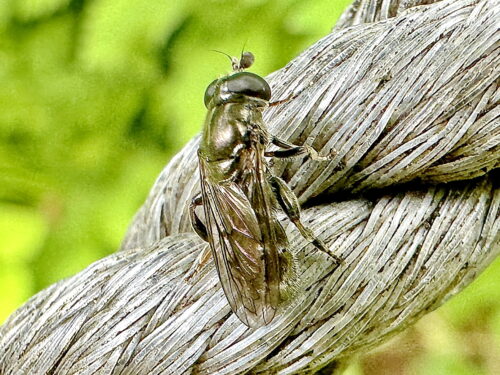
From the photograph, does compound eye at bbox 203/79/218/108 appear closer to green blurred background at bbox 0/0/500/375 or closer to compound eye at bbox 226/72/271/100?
compound eye at bbox 226/72/271/100

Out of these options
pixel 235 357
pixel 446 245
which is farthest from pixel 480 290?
pixel 235 357

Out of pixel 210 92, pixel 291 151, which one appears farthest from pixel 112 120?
pixel 291 151

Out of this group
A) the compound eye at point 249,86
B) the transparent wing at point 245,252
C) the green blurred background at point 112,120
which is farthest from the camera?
the green blurred background at point 112,120

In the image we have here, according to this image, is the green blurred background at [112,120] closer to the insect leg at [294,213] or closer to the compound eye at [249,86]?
the compound eye at [249,86]

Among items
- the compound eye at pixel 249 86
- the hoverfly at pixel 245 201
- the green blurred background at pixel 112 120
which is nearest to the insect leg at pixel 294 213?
the hoverfly at pixel 245 201

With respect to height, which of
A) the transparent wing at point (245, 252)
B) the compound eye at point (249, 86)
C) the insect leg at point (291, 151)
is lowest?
the transparent wing at point (245, 252)

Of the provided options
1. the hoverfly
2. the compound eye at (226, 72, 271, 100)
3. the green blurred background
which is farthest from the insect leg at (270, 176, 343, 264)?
the green blurred background

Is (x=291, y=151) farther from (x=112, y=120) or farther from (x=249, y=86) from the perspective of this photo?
(x=112, y=120)
